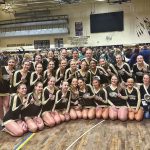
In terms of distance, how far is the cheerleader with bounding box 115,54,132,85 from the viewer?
21.6 ft

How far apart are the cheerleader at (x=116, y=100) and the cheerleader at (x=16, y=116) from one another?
1879 mm

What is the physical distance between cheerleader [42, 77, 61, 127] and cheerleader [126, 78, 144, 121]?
157cm

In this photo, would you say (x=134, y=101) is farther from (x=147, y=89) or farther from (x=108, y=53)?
(x=108, y=53)

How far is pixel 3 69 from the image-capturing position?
6.12 m

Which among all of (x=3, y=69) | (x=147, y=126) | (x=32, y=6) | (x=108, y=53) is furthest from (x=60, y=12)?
(x=147, y=126)

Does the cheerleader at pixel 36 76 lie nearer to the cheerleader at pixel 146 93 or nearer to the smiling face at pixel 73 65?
the smiling face at pixel 73 65

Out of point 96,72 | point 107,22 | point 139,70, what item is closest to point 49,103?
point 96,72

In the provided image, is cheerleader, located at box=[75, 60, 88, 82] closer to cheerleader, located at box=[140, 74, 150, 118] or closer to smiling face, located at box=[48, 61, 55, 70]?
smiling face, located at box=[48, 61, 55, 70]

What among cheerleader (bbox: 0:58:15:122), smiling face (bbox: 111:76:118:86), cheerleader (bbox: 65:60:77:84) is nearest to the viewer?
cheerleader (bbox: 0:58:15:122)

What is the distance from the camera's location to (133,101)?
19.8 feet

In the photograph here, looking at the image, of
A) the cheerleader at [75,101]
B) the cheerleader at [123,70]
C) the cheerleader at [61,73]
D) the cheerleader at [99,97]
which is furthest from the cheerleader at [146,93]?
the cheerleader at [61,73]

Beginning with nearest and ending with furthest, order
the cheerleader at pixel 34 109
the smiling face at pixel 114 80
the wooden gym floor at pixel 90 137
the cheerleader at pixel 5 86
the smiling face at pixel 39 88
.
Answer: the wooden gym floor at pixel 90 137
the cheerleader at pixel 34 109
the smiling face at pixel 39 88
the cheerleader at pixel 5 86
the smiling face at pixel 114 80

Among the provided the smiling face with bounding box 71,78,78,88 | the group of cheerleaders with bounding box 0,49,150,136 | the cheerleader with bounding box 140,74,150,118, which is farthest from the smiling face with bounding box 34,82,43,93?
the cheerleader with bounding box 140,74,150,118

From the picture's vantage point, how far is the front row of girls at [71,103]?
554 centimetres
